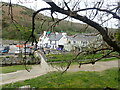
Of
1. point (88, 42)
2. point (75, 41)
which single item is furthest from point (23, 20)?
point (75, 41)

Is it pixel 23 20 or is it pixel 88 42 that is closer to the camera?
pixel 23 20

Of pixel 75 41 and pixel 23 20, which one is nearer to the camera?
pixel 23 20

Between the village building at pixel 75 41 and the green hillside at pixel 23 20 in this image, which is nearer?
the green hillside at pixel 23 20

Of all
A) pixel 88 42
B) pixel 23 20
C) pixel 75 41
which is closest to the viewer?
pixel 23 20

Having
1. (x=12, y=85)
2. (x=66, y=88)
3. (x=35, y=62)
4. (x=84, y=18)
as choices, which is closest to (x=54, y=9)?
(x=84, y=18)

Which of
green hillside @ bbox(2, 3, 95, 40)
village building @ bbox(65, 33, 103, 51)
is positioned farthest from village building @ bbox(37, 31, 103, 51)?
green hillside @ bbox(2, 3, 95, 40)

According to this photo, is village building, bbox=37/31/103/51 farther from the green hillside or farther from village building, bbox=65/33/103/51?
the green hillside

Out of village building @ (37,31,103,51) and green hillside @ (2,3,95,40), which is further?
village building @ (37,31,103,51)

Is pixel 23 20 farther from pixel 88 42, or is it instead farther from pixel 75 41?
pixel 75 41

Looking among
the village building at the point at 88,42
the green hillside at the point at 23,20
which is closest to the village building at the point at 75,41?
the village building at the point at 88,42

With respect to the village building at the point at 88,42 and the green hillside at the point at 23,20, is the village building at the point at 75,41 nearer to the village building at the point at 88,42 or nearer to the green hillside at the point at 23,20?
the village building at the point at 88,42

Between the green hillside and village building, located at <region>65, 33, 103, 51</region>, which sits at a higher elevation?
the green hillside

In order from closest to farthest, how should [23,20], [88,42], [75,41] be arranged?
[23,20], [88,42], [75,41]

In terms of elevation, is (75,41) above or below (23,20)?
below
